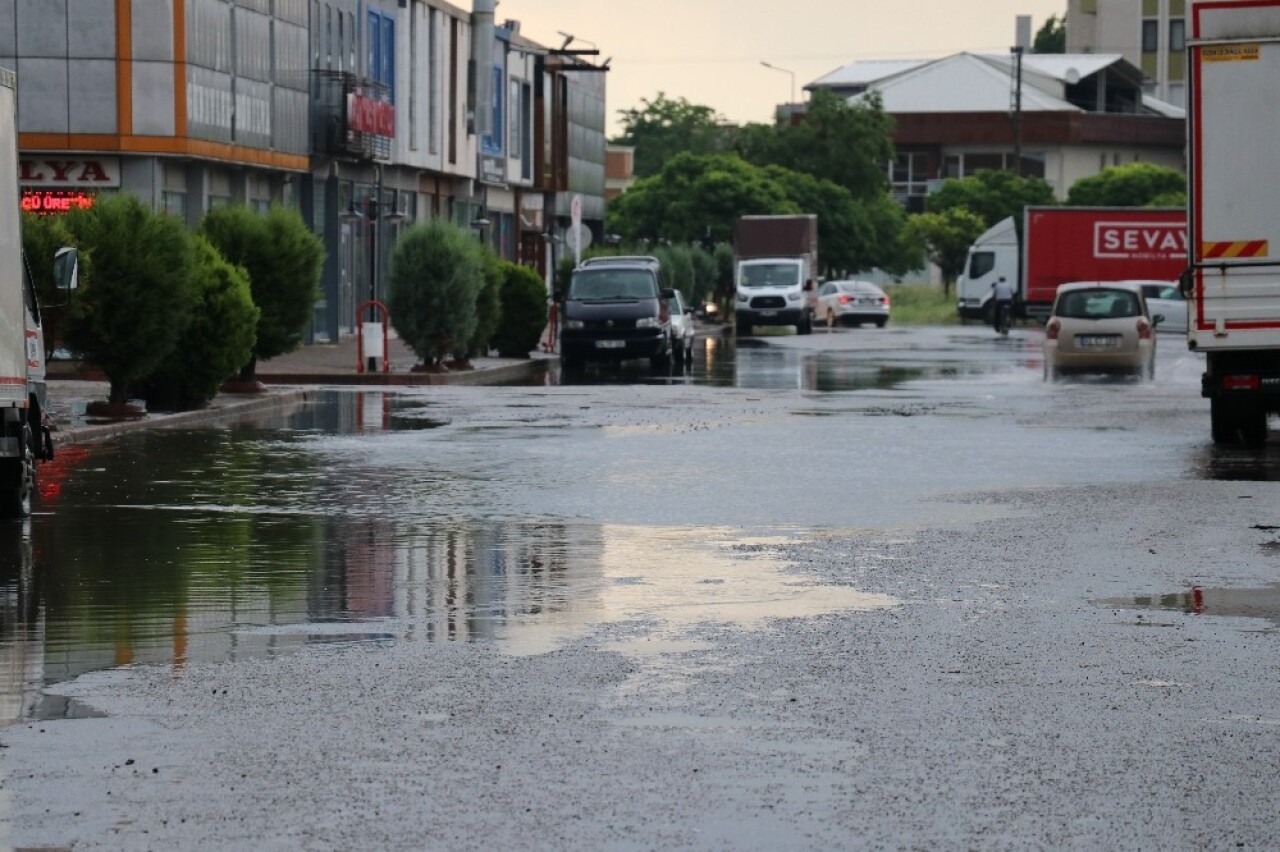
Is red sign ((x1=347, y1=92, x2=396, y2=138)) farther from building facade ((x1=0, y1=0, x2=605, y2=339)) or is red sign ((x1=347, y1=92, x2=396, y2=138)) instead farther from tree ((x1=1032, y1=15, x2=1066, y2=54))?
tree ((x1=1032, y1=15, x2=1066, y2=54))

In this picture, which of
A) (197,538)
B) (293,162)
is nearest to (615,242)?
(293,162)

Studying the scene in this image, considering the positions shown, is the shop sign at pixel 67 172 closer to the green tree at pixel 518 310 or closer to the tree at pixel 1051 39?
the green tree at pixel 518 310

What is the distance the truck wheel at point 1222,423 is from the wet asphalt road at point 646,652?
1569 mm

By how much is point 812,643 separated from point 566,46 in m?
68.4

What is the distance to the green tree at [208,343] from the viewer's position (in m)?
28.1

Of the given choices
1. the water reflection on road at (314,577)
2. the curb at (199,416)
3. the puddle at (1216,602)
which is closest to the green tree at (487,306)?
the curb at (199,416)

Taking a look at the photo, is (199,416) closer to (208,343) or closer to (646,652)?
(208,343)

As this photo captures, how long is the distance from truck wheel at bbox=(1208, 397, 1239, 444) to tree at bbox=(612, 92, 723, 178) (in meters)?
139

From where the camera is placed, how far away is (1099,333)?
3706 centimetres

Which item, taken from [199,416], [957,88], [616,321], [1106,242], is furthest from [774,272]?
[957,88]

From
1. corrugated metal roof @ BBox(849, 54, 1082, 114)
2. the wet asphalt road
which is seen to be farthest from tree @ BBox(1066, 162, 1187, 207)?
the wet asphalt road

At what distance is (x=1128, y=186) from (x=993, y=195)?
11325 millimetres

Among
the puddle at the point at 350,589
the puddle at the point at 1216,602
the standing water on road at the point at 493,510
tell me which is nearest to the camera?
the puddle at the point at 350,589

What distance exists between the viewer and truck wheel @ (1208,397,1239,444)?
23.3m
